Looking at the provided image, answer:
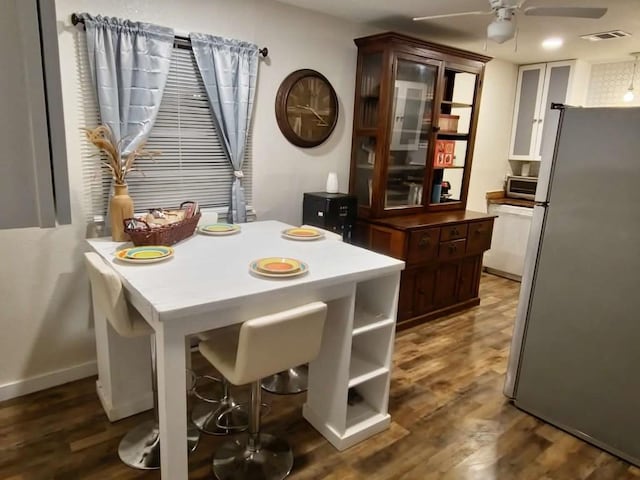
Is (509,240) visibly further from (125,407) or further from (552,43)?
(125,407)

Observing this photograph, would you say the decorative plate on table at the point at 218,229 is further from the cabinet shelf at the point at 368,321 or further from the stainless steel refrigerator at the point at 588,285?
the stainless steel refrigerator at the point at 588,285

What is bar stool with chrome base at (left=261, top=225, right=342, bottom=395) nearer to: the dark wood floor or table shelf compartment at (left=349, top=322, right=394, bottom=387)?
the dark wood floor

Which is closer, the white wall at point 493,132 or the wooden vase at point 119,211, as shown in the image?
the wooden vase at point 119,211

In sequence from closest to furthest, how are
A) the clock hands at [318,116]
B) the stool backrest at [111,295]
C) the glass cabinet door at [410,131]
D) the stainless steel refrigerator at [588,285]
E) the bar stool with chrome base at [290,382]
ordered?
the stool backrest at [111,295], the stainless steel refrigerator at [588,285], the bar stool with chrome base at [290,382], the clock hands at [318,116], the glass cabinet door at [410,131]

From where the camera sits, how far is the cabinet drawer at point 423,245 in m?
3.31

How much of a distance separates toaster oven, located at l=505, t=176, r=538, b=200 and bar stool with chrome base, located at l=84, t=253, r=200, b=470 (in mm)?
4297

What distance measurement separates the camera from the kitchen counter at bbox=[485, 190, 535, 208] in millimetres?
4781

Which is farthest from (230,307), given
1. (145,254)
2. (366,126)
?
(366,126)

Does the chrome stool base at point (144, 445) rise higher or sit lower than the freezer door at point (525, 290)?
lower

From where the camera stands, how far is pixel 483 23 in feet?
10.7

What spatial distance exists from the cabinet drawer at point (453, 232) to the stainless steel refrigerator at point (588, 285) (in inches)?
45.5

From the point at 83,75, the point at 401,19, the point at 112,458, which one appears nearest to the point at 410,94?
the point at 401,19

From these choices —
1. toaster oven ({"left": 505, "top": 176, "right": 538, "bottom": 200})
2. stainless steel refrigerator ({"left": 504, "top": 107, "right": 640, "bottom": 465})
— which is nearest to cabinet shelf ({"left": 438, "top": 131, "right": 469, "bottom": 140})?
toaster oven ({"left": 505, "top": 176, "right": 538, "bottom": 200})

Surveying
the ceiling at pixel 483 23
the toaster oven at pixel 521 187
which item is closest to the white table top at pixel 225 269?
the ceiling at pixel 483 23
